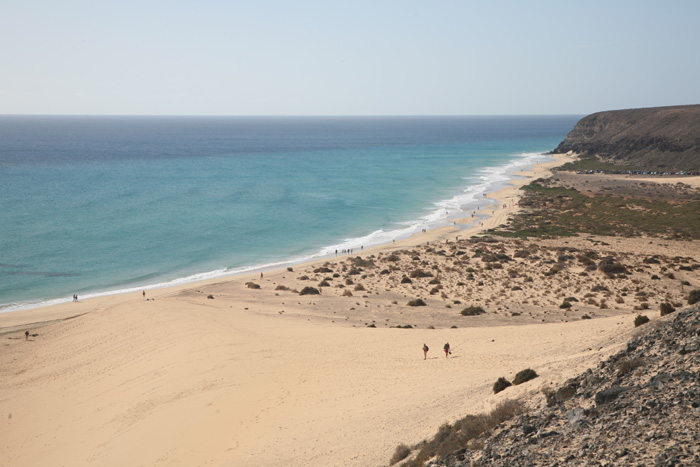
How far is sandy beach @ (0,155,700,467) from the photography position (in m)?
17.1

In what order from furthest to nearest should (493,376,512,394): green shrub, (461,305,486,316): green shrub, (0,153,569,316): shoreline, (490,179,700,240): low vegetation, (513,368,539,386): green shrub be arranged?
(490,179,700,240): low vegetation → (0,153,569,316): shoreline → (461,305,486,316): green shrub → (493,376,512,394): green shrub → (513,368,539,386): green shrub

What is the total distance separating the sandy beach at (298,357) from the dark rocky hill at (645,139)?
6967 cm

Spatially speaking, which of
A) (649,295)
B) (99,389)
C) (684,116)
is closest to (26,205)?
(99,389)

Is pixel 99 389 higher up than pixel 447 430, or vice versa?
pixel 447 430

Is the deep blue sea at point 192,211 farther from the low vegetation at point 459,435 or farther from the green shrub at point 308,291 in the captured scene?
the low vegetation at point 459,435

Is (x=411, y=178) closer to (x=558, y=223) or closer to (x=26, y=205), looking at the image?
(x=558, y=223)

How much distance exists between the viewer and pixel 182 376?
76.6 ft

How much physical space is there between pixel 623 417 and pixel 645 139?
120 m

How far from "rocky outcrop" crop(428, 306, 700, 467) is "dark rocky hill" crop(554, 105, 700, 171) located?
324ft

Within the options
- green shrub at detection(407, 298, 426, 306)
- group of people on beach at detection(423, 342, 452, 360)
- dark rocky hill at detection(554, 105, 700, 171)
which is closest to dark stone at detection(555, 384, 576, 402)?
group of people on beach at detection(423, 342, 452, 360)

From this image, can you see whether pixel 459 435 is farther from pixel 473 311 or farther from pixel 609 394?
pixel 473 311

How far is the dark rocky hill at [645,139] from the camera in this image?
10212cm

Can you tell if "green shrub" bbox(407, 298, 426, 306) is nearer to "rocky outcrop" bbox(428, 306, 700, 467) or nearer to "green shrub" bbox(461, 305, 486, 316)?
"green shrub" bbox(461, 305, 486, 316)

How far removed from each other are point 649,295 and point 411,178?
249 feet
